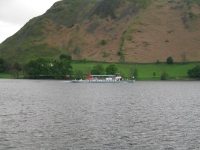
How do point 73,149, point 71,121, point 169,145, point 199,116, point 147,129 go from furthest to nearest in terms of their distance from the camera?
point 199,116 < point 71,121 < point 147,129 < point 169,145 < point 73,149

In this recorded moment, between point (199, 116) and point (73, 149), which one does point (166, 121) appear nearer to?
point (199, 116)

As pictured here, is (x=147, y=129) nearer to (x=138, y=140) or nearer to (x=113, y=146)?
(x=138, y=140)

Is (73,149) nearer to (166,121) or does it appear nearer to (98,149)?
(98,149)

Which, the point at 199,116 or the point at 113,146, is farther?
the point at 199,116

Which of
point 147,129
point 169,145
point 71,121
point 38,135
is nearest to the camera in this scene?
point 169,145

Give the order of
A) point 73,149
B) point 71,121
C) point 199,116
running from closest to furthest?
point 73,149
point 71,121
point 199,116

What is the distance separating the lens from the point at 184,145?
36938 mm

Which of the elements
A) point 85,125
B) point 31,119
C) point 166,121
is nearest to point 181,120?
point 166,121

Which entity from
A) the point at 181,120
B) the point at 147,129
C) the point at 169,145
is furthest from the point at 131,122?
the point at 169,145

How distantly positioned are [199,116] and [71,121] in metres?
23.3

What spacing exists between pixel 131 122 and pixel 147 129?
18.1 ft

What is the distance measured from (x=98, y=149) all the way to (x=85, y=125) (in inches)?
500

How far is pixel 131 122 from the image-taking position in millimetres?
50438

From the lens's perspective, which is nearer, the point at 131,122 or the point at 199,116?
the point at 131,122
